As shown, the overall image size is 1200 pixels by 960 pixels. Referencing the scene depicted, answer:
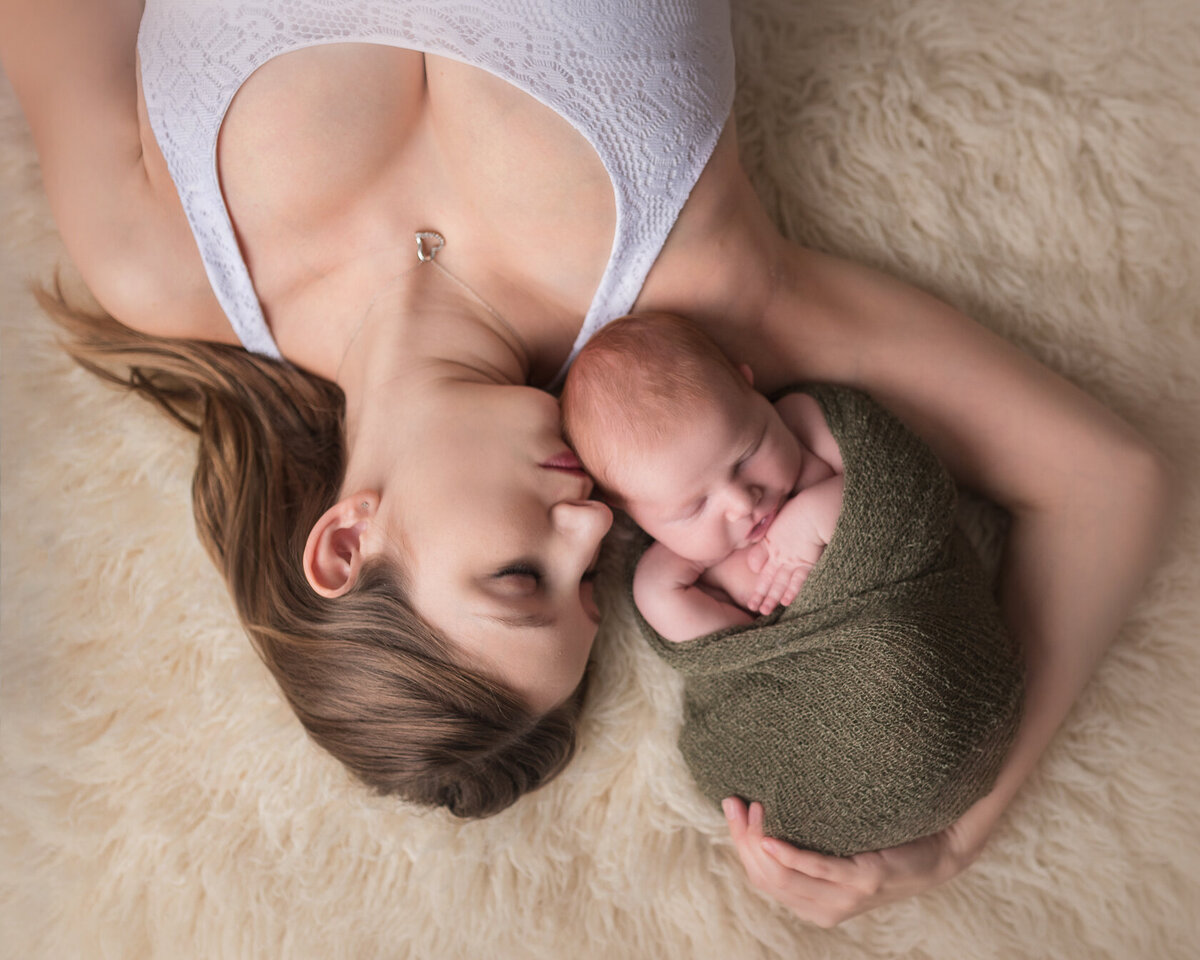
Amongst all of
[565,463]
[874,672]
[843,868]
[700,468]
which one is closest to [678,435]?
[700,468]

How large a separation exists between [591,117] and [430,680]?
782 millimetres

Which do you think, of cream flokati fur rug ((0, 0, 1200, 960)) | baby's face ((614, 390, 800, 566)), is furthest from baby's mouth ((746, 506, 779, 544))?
cream flokati fur rug ((0, 0, 1200, 960))

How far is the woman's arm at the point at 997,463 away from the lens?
150 centimetres

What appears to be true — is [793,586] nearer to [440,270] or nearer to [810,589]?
[810,589]

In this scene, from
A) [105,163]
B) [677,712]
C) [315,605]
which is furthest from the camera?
[677,712]

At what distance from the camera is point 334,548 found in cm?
136

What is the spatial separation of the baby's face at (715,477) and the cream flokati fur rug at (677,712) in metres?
0.34

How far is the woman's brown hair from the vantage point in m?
1.29

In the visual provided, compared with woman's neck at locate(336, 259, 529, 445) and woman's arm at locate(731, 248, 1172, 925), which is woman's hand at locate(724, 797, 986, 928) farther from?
woman's neck at locate(336, 259, 529, 445)

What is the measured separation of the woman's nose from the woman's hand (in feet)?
1.66

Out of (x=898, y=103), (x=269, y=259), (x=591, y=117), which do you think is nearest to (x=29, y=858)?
(x=269, y=259)

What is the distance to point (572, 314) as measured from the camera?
60.6 inches

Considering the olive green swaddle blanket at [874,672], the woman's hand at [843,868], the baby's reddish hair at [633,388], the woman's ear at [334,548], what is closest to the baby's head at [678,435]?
the baby's reddish hair at [633,388]

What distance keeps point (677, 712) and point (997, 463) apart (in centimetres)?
67
